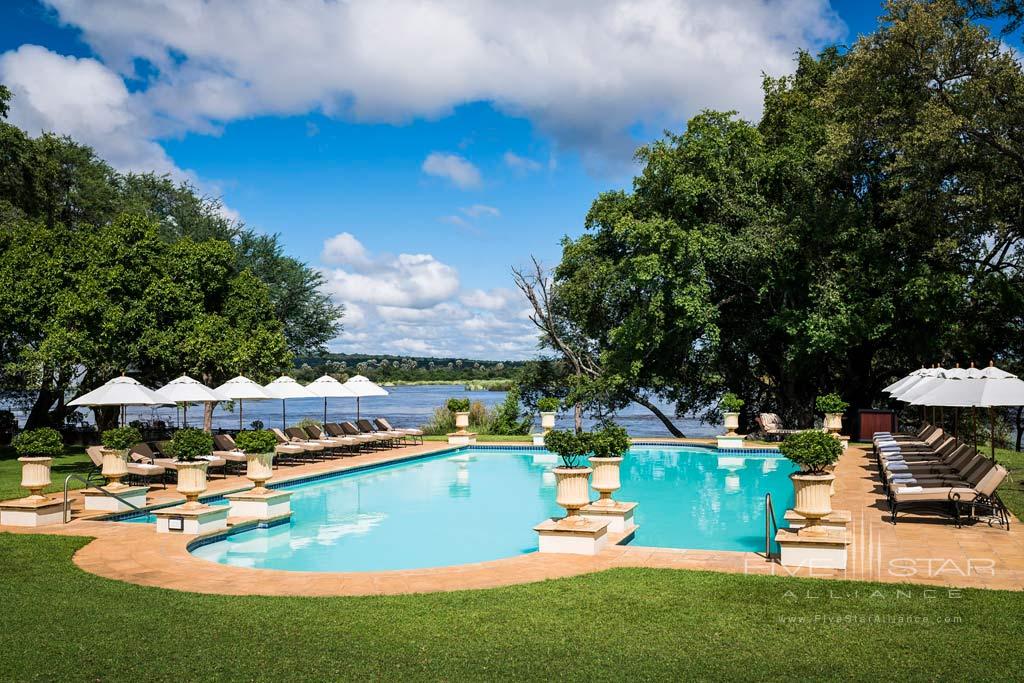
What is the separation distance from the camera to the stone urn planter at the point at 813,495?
27.0 feet

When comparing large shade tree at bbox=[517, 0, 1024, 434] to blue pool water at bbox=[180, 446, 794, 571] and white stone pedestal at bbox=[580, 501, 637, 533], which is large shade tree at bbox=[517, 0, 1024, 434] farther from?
white stone pedestal at bbox=[580, 501, 637, 533]

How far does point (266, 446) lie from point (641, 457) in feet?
42.6

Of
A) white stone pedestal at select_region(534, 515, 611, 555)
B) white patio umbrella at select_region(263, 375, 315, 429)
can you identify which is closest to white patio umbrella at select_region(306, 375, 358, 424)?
white patio umbrella at select_region(263, 375, 315, 429)

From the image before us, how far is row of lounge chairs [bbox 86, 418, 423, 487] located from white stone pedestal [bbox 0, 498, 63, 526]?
5.70 ft

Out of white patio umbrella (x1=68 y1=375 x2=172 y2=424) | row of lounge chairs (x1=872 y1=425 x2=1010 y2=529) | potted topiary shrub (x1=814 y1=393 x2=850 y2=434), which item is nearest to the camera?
row of lounge chairs (x1=872 y1=425 x2=1010 y2=529)

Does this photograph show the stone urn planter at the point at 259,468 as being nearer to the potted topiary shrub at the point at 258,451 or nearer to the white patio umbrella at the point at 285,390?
the potted topiary shrub at the point at 258,451

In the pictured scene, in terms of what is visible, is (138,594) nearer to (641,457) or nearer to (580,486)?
(580,486)

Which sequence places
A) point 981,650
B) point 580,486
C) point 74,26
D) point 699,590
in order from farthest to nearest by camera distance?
point 74,26
point 580,486
point 699,590
point 981,650

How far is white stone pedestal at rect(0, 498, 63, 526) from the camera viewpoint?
11180 mm

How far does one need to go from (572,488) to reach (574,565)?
1.20 m

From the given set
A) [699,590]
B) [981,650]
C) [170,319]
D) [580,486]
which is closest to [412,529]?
[580,486]

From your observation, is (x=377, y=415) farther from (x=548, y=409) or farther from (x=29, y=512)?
(x=29, y=512)

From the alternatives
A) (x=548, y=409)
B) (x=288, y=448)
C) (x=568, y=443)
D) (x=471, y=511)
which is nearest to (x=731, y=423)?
(x=548, y=409)

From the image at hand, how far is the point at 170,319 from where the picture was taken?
885 inches
